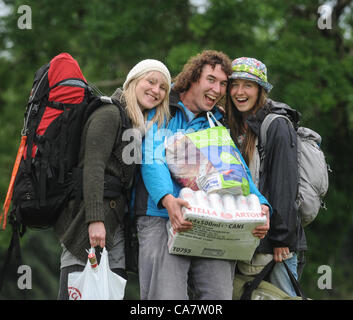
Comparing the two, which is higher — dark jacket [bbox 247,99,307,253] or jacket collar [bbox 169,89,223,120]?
jacket collar [bbox 169,89,223,120]

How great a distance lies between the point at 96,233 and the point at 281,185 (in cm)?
123

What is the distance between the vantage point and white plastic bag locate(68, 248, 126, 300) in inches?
123

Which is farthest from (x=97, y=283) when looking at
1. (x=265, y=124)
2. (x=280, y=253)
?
(x=265, y=124)

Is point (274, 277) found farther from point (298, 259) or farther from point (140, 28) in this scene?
point (140, 28)

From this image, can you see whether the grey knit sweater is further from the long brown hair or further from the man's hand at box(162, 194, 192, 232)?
the long brown hair

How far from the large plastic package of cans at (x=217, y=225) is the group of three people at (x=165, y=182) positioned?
0.22 feet

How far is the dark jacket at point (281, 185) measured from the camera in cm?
352

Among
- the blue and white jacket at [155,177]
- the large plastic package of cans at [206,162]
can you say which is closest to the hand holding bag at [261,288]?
the blue and white jacket at [155,177]

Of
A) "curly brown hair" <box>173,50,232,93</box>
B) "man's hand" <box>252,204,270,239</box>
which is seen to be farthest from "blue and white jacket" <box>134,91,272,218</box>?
"curly brown hair" <box>173,50,232,93</box>

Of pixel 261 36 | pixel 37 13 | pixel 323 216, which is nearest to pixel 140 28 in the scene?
pixel 37 13

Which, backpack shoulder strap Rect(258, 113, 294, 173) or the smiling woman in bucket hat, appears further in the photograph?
backpack shoulder strap Rect(258, 113, 294, 173)

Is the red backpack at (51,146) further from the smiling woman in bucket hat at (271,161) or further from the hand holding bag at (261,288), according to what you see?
the hand holding bag at (261,288)

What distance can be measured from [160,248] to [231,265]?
0.49 meters

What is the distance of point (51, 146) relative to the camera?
10.8ft
